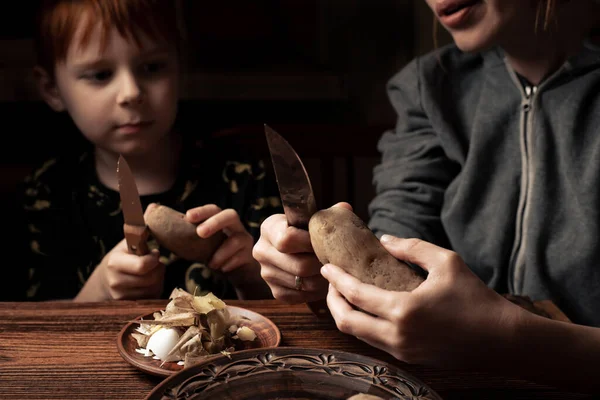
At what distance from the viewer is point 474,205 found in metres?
1.17

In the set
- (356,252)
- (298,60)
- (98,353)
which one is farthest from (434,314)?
(298,60)

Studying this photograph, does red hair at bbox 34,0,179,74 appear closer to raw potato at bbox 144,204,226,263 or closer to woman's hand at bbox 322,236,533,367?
raw potato at bbox 144,204,226,263

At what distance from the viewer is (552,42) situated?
42.6 inches

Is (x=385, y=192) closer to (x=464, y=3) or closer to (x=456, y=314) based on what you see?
(x=464, y=3)

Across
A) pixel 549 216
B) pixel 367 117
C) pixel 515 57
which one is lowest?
pixel 367 117

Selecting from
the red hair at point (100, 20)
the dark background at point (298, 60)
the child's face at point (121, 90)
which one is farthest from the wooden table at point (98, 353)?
the dark background at point (298, 60)

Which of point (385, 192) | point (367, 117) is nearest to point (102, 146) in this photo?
point (385, 192)

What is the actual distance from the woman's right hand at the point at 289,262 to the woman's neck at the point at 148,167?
1.86 ft

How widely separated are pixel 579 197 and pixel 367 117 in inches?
49.9

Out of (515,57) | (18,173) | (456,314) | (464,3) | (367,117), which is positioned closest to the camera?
(456,314)

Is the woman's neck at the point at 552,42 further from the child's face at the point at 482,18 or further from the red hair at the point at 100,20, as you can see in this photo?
the red hair at the point at 100,20

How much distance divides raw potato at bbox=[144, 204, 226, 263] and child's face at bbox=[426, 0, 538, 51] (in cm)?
51

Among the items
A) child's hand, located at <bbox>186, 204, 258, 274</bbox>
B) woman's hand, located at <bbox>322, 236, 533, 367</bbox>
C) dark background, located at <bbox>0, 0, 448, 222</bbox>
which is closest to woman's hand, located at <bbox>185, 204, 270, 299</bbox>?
child's hand, located at <bbox>186, 204, 258, 274</bbox>

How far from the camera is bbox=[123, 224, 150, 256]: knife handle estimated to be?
0.93 m
